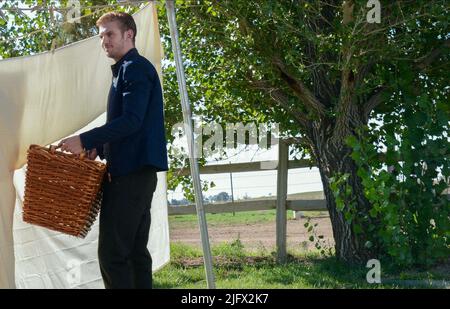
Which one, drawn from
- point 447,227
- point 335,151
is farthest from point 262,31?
point 447,227

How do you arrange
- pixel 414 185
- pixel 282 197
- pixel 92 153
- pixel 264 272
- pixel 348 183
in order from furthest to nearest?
pixel 282 197, pixel 348 183, pixel 264 272, pixel 414 185, pixel 92 153

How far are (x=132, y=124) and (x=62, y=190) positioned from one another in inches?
21.3

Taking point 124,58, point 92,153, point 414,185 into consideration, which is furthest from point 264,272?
point 124,58

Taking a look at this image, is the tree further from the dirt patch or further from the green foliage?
the dirt patch

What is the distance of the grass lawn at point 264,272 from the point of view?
6.39m

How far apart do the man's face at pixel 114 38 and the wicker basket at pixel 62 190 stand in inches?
22.5

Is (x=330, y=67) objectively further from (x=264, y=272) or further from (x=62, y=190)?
(x=62, y=190)

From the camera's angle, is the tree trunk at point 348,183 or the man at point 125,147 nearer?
the man at point 125,147

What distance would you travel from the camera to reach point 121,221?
13.0 feet

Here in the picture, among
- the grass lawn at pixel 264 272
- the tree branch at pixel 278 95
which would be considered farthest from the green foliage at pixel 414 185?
the tree branch at pixel 278 95

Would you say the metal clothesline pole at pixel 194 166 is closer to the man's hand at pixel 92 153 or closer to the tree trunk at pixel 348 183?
the man's hand at pixel 92 153

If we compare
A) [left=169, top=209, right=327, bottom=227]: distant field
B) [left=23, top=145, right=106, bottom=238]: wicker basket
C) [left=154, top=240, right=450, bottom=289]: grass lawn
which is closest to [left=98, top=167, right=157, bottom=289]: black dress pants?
[left=23, top=145, right=106, bottom=238]: wicker basket

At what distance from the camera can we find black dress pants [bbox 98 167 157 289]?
3.95 meters
